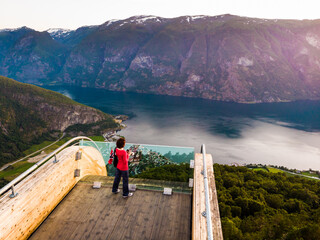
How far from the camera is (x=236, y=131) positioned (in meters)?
118

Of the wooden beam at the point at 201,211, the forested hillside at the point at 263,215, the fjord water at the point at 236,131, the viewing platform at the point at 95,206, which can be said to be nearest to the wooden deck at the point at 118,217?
the viewing platform at the point at 95,206

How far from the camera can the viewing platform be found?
5234 millimetres

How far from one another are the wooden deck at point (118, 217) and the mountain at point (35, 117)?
113 metres

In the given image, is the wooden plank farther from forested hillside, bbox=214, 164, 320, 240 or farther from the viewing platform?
forested hillside, bbox=214, 164, 320, 240

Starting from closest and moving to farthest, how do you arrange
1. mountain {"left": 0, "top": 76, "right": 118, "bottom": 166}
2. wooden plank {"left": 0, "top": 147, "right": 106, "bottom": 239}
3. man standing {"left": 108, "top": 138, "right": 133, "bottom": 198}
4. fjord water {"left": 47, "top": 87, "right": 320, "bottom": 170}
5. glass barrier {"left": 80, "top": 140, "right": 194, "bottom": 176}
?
wooden plank {"left": 0, "top": 147, "right": 106, "bottom": 239}
man standing {"left": 108, "top": 138, "right": 133, "bottom": 198}
glass barrier {"left": 80, "top": 140, "right": 194, "bottom": 176}
fjord water {"left": 47, "top": 87, "right": 320, "bottom": 170}
mountain {"left": 0, "top": 76, "right": 118, "bottom": 166}

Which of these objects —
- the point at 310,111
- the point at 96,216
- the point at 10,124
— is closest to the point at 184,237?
the point at 96,216

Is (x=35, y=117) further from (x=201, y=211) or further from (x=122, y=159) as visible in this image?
(x=201, y=211)

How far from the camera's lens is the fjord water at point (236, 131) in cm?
8912

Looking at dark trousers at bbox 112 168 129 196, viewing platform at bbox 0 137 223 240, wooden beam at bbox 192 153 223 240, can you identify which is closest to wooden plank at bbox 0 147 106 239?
viewing platform at bbox 0 137 223 240

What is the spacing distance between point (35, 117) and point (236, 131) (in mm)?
115800

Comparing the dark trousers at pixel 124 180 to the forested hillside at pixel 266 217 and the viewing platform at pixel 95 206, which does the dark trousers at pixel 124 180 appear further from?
the forested hillside at pixel 266 217

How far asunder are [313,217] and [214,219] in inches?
490

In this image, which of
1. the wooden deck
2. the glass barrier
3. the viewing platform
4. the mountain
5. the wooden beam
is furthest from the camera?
the mountain

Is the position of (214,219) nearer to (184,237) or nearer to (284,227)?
(184,237)
